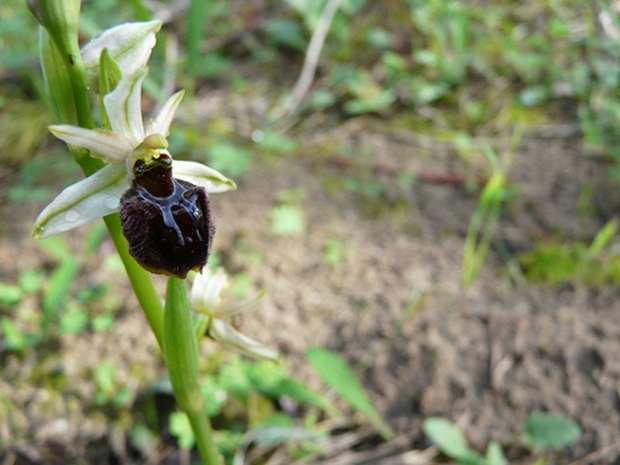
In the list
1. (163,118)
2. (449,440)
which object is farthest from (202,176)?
(449,440)

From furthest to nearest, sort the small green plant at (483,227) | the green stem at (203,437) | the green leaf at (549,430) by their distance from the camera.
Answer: the small green plant at (483,227), the green leaf at (549,430), the green stem at (203,437)

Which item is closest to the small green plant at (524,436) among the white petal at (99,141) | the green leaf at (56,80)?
the white petal at (99,141)

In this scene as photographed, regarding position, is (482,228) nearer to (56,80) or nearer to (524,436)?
(524,436)

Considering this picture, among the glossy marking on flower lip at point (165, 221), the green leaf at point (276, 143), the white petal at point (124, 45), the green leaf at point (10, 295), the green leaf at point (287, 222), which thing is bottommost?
the green leaf at point (10, 295)

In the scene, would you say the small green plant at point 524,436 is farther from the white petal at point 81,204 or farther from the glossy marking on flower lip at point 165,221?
the white petal at point 81,204

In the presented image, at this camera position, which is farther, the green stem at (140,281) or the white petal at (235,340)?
the white petal at (235,340)

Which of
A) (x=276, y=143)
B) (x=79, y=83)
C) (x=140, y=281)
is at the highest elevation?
(x=79, y=83)

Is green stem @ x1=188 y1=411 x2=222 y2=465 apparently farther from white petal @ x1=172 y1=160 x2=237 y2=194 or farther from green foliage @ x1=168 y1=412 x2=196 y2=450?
white petal @ x1=172 y1=160 x2=237 y2=194
